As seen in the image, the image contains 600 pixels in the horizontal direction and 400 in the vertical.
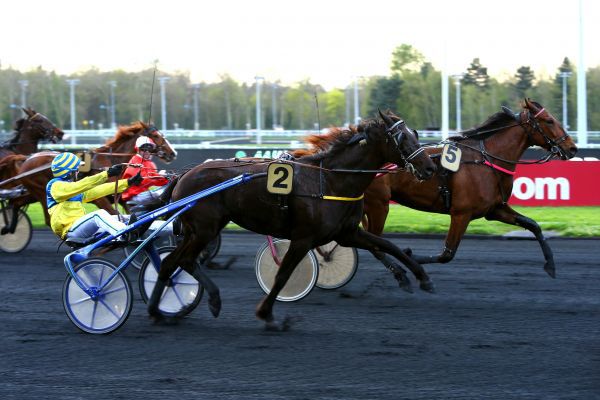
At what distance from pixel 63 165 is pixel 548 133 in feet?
15.9

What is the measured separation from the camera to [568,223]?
1287 cm

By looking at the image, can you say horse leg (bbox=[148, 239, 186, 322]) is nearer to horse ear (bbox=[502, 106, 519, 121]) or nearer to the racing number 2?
the racing number 2

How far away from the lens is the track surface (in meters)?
4.79

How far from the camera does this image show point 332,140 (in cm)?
674

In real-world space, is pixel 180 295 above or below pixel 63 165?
below

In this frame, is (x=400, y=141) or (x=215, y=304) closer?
(x=400, y=141)

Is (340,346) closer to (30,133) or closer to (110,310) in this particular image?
(110,310)

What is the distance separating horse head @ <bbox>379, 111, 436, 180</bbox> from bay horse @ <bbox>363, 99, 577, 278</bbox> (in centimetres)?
183

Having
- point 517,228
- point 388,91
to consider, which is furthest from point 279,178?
Result: point 388,91

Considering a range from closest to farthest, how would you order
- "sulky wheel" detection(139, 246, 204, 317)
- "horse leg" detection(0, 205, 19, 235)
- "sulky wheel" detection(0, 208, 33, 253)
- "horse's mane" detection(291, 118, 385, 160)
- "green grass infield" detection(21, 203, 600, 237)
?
"horse's mane" detection(291, 118, 385, 160) → "sulky wheel" detection(139, 246, 204, 317) → "horse leg" detection(0, 205, 19, 235) → "sulky wheel" detection(0, 208, 33, 253) → "green grass infield" detection(21, 203, 600, 237)

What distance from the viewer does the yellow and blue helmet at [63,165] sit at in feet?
22.5

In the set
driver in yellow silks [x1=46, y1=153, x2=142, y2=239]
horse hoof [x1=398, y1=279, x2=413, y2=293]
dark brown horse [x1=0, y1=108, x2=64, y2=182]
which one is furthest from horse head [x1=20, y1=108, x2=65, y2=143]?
horse hoof [x1=398, y1=279, x2=413, y2=293]

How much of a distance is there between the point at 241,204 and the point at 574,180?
9909 mm

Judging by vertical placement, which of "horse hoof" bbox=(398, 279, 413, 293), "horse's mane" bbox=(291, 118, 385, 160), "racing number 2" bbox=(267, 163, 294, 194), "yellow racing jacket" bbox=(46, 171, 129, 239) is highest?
"horse's mane" bbox=(291, 118, 385, 160)
